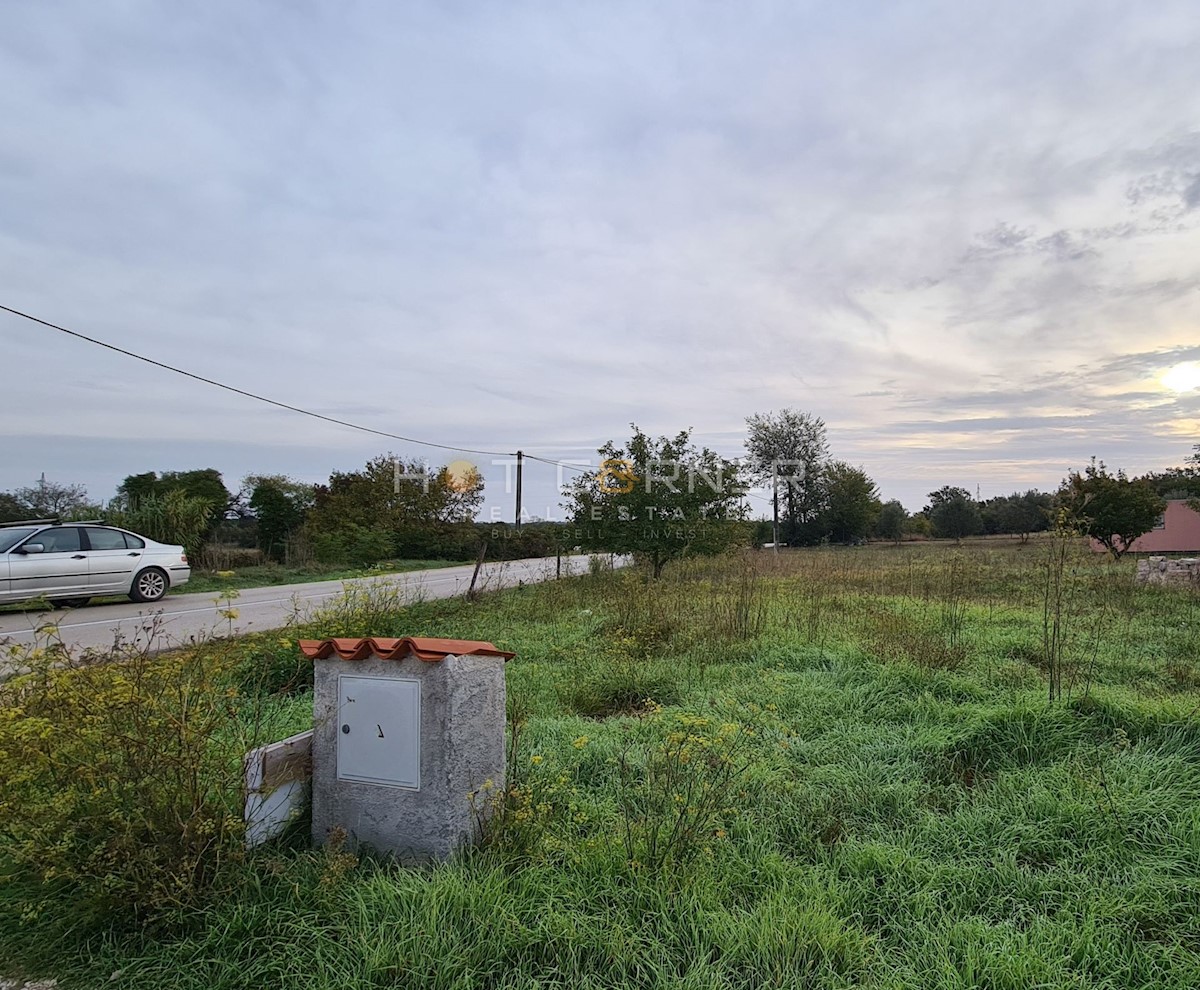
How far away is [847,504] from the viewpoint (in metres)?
44.0

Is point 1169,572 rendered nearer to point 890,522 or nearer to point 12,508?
point 12,508

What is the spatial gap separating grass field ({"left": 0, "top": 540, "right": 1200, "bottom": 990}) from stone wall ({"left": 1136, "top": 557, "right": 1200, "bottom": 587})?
8.06 metres

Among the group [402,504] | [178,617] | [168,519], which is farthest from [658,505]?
[402,504]

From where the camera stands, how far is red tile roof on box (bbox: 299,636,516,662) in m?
2.53

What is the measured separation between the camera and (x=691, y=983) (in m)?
1.91

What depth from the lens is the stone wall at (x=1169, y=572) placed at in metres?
11.4

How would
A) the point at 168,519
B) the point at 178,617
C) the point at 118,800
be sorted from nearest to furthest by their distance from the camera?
the point at 118,800
the point at 178,617
the point at 168,519

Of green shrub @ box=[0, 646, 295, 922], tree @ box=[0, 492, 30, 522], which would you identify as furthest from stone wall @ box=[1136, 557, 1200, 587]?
tree @ box=[0, 492, 30, 522]

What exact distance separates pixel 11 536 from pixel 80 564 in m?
0.97

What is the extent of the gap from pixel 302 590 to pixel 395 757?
1324 cm

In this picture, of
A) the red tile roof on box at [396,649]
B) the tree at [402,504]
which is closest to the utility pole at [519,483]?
the tree at [402,504]

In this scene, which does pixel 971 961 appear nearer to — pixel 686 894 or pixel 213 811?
pixel 686 894

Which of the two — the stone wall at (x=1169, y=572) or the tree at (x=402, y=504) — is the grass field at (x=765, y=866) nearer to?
the stone wall at (x=1169, y=572)

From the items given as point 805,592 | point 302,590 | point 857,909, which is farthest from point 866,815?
point 302,590
